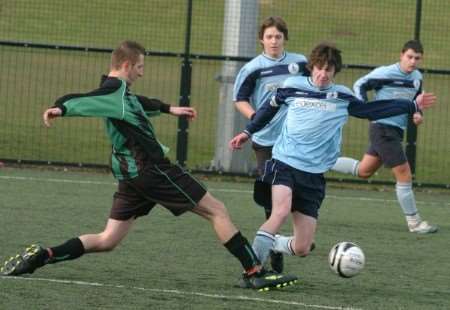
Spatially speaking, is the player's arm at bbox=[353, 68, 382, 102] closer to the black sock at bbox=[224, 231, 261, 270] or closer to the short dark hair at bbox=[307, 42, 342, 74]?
the short dark hair at bbox=[307, 42, 342, 74]

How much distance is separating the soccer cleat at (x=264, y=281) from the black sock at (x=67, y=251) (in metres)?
1.08

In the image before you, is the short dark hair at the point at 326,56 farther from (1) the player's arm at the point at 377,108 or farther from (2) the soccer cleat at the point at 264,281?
(2) the soccer cleat at the point at 264,281

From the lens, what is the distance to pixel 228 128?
16.1m

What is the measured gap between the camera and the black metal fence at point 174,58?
17.4 m

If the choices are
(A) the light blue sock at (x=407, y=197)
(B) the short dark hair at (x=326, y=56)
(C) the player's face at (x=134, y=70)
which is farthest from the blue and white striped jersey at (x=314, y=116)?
(A) the light blue sock at (x=407, y=197)

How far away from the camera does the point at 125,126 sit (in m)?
8.25

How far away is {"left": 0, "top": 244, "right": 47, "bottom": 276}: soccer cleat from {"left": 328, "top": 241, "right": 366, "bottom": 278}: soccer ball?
6.20 feet

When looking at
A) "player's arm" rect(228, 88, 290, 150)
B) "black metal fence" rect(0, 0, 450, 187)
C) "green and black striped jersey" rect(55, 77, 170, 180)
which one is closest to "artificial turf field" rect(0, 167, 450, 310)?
"green and black striped jersey" rect(55, 77, 170, 180)

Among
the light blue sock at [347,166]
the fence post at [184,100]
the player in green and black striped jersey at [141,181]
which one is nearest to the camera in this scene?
the player in green and black striped jersey at [141,181]

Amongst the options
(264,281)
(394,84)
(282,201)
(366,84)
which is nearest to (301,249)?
(282,201)

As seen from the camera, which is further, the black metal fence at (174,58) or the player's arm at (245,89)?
the black metal fence at (174,58)

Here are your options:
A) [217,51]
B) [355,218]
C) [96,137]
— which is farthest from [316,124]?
[217,51]

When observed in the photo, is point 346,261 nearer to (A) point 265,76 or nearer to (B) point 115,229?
(B) point 115,229

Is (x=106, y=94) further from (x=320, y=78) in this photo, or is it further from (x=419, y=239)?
(x=419, y=239)
